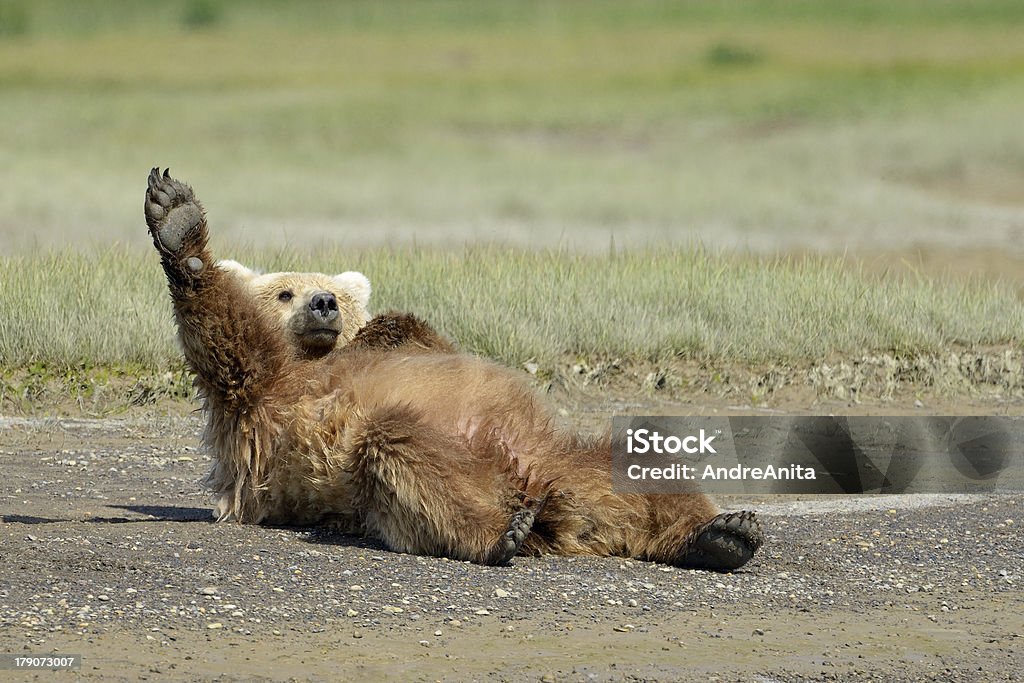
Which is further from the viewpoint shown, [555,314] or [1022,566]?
[555,314]

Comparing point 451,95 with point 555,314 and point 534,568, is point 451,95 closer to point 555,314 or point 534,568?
point 555,314

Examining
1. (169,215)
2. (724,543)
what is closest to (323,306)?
(169,215)

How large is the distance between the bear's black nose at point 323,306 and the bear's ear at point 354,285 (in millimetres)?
683

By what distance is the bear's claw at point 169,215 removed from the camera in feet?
17.8

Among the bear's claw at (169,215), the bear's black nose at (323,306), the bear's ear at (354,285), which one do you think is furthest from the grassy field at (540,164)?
the bear's claw at (169,215)

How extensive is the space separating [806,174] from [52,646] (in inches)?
1222

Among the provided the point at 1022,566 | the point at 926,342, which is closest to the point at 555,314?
the point at 926,342

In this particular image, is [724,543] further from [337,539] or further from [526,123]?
[526,123]

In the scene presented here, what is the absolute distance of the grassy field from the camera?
10656 mm

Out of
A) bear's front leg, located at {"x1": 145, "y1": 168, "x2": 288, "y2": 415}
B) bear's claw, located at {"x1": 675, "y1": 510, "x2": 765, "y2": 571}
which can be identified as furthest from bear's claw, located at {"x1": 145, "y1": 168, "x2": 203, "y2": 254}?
bear's claw, located at {"x1": 675, "y1": 510, "x2": 765, "y2": 571}

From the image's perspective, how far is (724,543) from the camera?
5.45m

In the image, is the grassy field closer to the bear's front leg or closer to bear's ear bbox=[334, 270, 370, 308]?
bear's ear bbox=[334, 270, 370, 308]

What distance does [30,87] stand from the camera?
48125 mm

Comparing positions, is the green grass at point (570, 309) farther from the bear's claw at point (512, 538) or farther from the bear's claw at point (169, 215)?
the bear's claw at point (512, 538)
